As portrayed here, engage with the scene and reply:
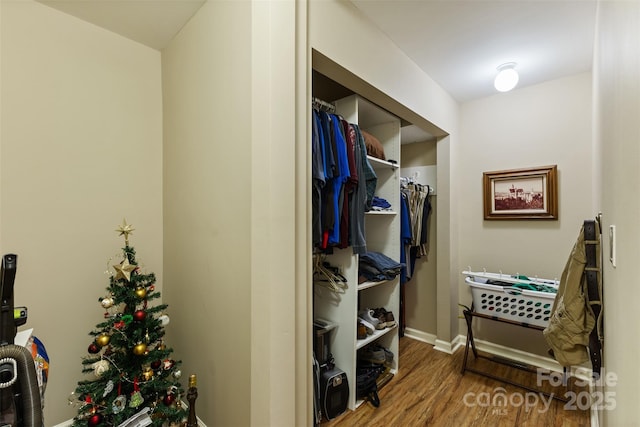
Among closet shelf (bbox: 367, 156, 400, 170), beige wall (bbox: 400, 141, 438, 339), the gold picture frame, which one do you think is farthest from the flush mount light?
closet shelf (bbox: 367, 156, 400, 170)

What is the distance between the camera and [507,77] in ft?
6.94

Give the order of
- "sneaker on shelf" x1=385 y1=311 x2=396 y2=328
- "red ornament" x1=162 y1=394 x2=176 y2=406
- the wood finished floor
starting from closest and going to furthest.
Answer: "red ornament" x1=162 y1=394 x2=176 y2=406 → the wood finished floor → "sneaker on shelf" x1=385 y1=311 x2=396 y2=328

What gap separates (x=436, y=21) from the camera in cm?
170

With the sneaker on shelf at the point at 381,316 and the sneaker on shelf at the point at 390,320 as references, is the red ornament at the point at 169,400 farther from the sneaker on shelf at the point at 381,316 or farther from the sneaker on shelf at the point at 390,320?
the sneaker on shelf at the point at 390,320

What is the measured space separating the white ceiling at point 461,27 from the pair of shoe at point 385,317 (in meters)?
2.02

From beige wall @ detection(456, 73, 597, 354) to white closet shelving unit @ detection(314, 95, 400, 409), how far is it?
948mm

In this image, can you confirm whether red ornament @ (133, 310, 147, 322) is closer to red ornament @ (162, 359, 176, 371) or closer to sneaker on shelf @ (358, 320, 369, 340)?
red ornament @ (162, 359, 176, 371)

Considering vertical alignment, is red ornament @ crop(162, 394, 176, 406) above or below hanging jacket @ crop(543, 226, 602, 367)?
below

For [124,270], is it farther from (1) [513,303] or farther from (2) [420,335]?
(2) [420,335]

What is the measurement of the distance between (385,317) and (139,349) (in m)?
1.69

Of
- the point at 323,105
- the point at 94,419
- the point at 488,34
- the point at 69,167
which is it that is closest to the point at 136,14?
the point at 69,167

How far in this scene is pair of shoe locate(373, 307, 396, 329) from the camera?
2.18 metres

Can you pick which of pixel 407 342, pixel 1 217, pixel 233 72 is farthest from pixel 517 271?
pixel 1 217

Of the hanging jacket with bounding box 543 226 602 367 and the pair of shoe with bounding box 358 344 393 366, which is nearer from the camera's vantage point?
the hanging jacket with bounding box 543 226 602 367
